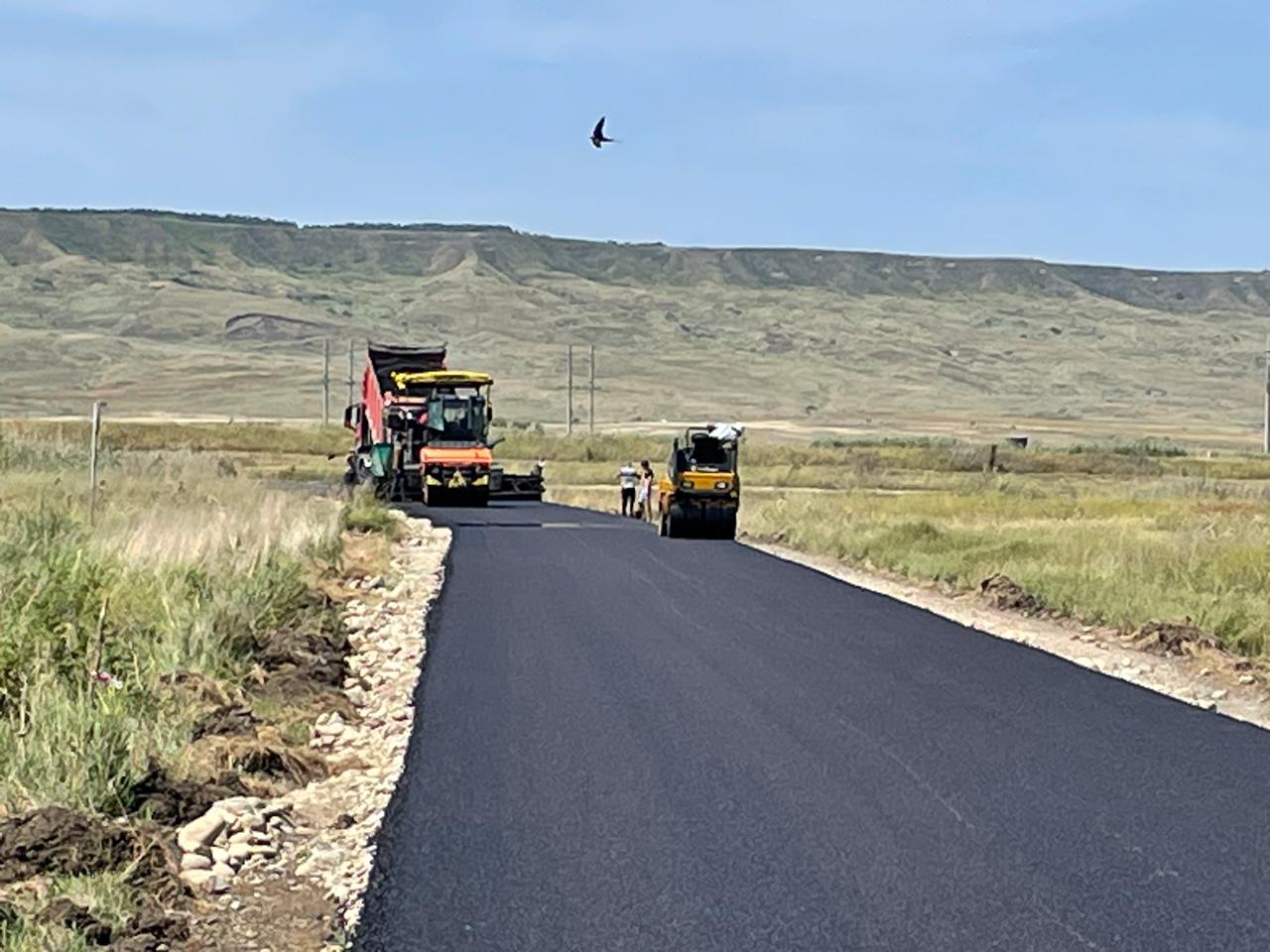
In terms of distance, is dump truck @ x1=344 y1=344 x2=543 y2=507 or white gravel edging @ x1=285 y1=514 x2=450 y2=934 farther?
dump truck @ x1=344 y1=344 x2=543 y2=507

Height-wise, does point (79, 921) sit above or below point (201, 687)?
above

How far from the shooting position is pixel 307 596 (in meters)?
20.1

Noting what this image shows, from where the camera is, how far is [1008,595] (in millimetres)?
23156

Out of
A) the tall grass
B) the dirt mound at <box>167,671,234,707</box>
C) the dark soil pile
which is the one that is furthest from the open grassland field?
the dirt mound at <box>167,671,234,707</box>

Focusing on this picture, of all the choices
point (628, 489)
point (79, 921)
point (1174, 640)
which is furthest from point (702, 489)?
point (79, 921)

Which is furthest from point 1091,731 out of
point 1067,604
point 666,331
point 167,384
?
point 666,331

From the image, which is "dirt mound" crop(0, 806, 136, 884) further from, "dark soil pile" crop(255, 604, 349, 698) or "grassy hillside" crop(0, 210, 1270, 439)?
"grassy hillside" crop(0, 210, 1270, 439)

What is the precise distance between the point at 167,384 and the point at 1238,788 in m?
143

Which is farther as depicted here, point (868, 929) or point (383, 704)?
point (383, 704)

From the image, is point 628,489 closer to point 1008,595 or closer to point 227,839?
point 1008,595

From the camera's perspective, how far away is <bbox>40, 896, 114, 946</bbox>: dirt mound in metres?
7.21

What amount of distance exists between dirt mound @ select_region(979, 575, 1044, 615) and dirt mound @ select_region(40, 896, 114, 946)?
639 inches

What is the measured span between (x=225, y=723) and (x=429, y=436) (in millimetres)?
34384

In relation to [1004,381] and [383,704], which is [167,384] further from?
[383,704]
